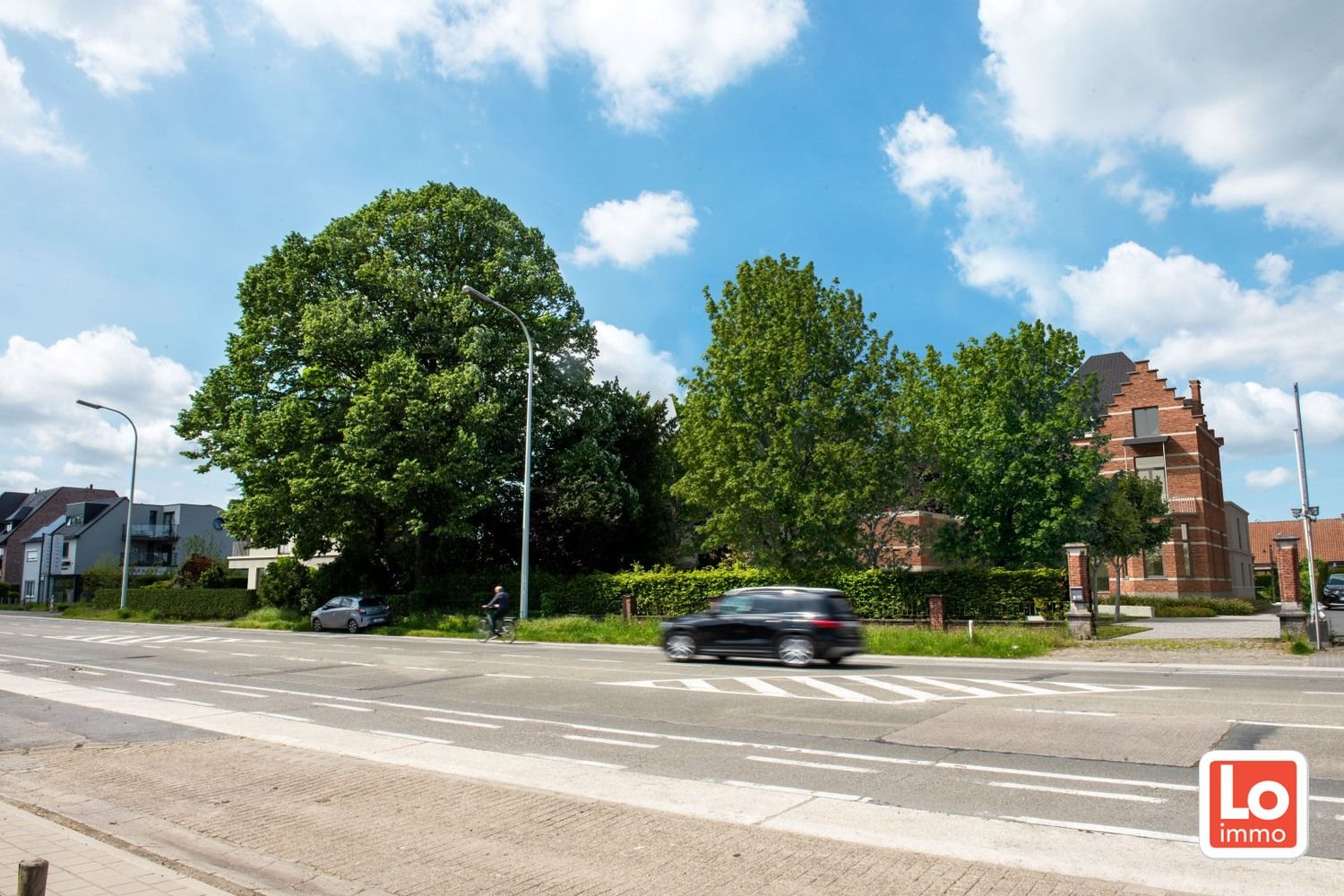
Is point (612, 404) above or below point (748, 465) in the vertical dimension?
above

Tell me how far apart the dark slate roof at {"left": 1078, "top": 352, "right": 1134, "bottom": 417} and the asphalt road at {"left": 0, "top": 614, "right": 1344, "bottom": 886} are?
41683 mm

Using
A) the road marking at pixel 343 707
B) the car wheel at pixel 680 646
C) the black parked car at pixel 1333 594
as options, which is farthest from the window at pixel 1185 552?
the road marking at pixel 343 707

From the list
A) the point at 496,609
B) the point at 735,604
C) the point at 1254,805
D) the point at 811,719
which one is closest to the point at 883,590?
the point at 735,604

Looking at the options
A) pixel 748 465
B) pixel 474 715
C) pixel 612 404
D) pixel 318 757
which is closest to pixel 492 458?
pixel 612 404

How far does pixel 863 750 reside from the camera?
28.1 feet

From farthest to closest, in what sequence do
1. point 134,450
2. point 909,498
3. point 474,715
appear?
1. point 134,450
2. point 909,498
3. point 474,715

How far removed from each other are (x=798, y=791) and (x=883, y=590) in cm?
2072

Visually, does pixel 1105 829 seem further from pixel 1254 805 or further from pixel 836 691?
pixel 836 691

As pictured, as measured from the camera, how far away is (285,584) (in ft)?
133

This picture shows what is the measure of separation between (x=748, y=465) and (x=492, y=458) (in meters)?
11.2

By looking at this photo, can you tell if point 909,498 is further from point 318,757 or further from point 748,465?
point 318,757

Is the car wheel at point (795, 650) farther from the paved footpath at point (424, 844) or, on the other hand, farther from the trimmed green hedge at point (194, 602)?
the trimmed green hedge at point (194, 602)

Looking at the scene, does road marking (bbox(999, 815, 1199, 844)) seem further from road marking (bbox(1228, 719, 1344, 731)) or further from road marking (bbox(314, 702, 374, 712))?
road marking (bbox(314, 702, 374, 712))

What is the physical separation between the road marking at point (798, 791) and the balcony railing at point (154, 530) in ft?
291
